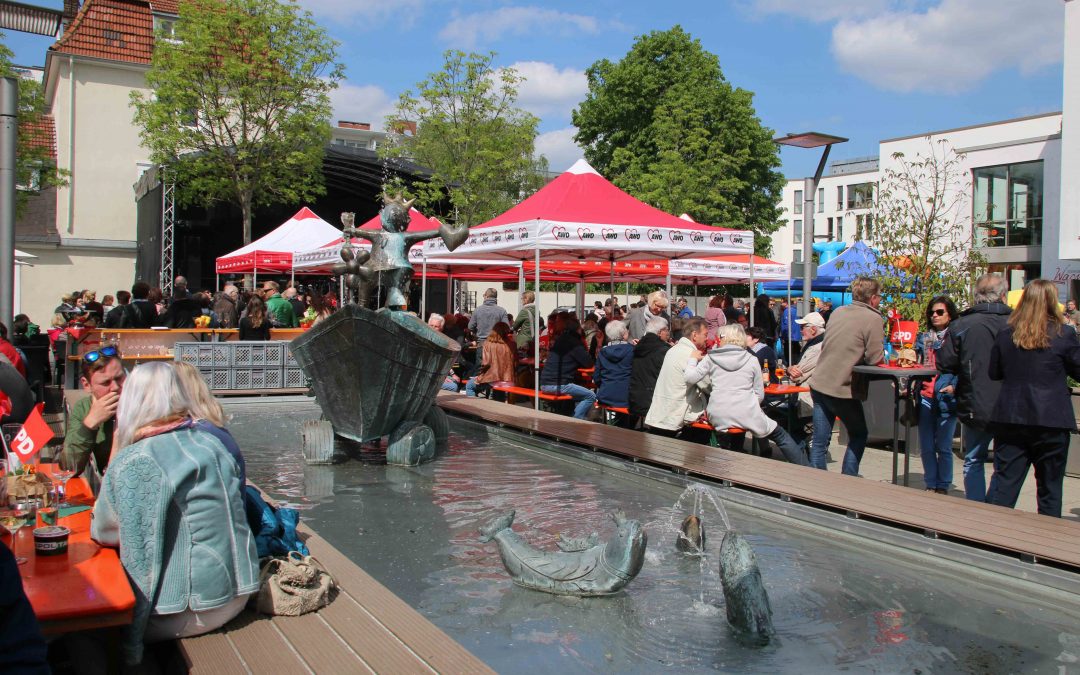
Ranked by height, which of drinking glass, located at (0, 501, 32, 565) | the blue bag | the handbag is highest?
drinking glass, located at (0, 501, 32, 565)

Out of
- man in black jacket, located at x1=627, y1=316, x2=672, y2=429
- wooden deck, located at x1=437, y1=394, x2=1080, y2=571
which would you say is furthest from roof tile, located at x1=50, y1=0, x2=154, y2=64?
wooden deck, located at x1=437, y1=394, x2=1080, y2=571

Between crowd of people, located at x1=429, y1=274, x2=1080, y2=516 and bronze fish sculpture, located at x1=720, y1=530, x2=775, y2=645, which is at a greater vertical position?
crowd of people, located at x1=429, y1=274, x2=1080, y2=516

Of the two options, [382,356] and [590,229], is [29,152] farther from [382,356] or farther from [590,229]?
[382,356]

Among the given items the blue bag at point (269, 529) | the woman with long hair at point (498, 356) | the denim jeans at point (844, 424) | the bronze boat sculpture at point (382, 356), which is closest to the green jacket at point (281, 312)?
the woman with long hair at point (498, 356)

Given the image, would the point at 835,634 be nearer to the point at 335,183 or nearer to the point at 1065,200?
the point at 1065,200

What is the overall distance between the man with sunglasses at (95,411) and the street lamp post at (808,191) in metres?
8.65

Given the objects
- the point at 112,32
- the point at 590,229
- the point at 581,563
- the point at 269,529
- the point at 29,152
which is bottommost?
the point at 581,563

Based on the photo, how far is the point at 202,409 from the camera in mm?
3348

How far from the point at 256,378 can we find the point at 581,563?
387 inches

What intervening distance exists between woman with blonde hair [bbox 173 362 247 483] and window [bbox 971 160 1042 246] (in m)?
27.1

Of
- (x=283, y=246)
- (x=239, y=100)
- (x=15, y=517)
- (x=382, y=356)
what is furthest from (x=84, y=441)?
(x=239, y=100)

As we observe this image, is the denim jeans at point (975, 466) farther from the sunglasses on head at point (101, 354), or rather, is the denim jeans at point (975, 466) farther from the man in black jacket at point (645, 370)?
the sunglasses on head at point (101, 354)

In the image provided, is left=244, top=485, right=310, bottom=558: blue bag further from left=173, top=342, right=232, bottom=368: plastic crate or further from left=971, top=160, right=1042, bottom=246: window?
left=971, top=160, right=1042, bottom=246: window

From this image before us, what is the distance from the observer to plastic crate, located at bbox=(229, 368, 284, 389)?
12930mm
